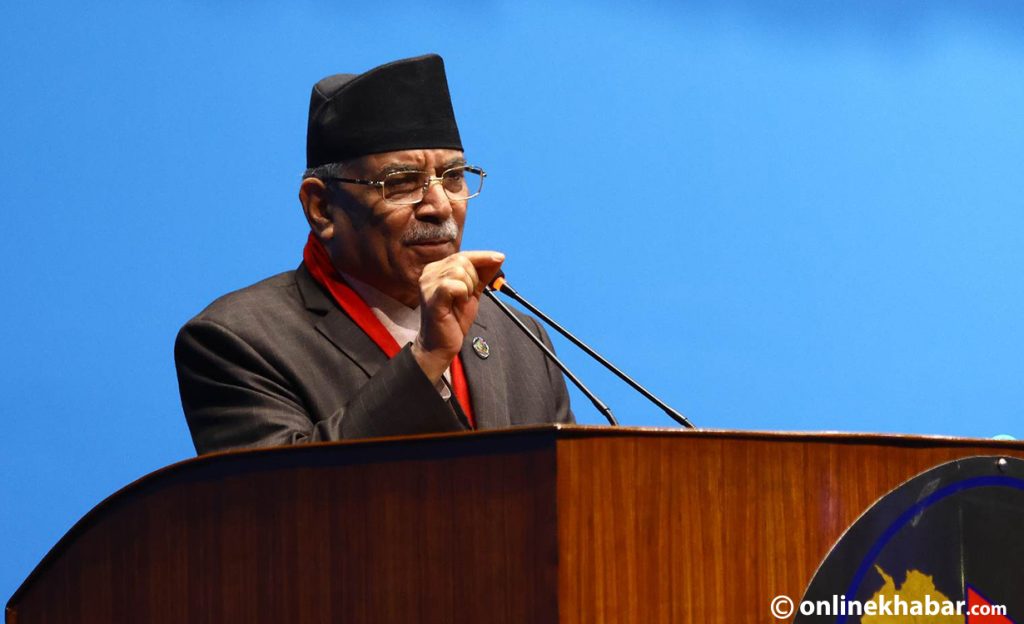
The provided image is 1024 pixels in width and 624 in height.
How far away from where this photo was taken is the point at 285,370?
75.4 inches

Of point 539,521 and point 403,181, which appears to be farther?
point 403,181

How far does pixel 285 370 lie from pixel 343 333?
0.11m

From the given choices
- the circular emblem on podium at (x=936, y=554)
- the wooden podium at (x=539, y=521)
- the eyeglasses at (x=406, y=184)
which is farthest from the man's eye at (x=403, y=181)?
the circular emblem on podium at (x=936, y=554)

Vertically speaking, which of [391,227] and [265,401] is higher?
[391,227]

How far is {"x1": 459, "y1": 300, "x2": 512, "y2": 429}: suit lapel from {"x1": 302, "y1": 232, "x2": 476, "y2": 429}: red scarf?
1cm

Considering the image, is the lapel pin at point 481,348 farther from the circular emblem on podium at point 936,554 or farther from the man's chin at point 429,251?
the circular emblem on podium at point 936,554

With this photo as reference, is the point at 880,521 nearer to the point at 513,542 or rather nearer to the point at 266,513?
the point at 513,542

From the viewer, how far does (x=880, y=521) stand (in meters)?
1.24

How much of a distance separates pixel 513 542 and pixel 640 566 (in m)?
0.10
